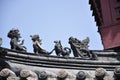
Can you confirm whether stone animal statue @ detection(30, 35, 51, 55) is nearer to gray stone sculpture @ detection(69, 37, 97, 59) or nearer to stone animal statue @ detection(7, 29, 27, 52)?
stone animal statue @ detection(7, 29, 27, 52)

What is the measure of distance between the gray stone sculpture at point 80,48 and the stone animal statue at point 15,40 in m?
2.43

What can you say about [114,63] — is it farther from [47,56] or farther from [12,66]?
[12,66]

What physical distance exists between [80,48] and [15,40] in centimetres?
305

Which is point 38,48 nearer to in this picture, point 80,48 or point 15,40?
point 15,40

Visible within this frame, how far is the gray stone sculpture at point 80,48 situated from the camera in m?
20.1

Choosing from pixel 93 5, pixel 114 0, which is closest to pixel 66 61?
pixel 114 0

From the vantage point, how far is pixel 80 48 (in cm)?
2053

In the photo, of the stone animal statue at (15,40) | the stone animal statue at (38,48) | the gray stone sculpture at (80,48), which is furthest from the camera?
the gray stone sculpture at (80,48)

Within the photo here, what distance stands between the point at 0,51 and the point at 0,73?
2431 millimetres

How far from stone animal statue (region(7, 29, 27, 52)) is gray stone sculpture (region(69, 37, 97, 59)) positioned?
2427mm

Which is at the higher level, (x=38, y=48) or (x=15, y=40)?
(x=15, y=40)

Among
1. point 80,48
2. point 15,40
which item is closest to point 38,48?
point 15,40

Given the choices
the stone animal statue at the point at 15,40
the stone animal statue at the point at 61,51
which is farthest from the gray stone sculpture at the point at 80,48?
the stone animal statue at the point at 15,40

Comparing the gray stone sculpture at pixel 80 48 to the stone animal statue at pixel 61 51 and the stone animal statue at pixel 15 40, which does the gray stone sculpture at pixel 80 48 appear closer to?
the stone animal statue at pixel 61 51
